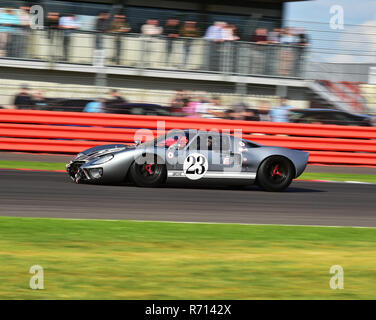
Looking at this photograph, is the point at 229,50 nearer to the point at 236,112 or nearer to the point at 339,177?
the point at 236,112

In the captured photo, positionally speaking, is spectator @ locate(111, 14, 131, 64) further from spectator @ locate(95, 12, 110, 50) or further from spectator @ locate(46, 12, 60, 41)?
spectator @ locate(46, 12, 60, 41)

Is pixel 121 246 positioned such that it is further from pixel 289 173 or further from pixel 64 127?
pixel 64 127

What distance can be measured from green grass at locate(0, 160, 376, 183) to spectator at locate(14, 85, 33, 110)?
73.1 inches

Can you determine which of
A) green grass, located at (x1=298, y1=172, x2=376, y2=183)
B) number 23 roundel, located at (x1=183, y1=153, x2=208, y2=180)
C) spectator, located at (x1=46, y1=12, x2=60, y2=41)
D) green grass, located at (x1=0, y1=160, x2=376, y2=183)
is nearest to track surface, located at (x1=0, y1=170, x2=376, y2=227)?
number 23 roundel, located at (x1=183, y1=153, x2=208, y2=180)

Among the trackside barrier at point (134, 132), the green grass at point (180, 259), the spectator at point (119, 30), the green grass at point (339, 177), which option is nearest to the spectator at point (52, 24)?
the spectator at point (119, 30)

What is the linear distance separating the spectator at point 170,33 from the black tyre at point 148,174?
676 cm

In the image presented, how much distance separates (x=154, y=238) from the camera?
20.8ft

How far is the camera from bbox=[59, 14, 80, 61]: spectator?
1598 cm

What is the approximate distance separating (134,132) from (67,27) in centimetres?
344

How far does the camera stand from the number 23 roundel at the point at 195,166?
32.6 feet

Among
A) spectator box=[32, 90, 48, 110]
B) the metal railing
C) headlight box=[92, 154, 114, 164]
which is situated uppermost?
the metal railing

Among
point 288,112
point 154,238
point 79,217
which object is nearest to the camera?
point 154,238
